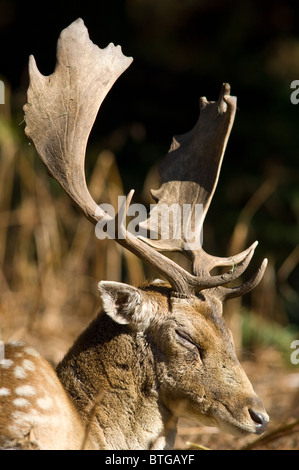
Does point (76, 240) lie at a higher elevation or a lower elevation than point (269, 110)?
lower

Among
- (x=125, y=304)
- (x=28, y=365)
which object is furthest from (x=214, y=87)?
(x=28, y=365)

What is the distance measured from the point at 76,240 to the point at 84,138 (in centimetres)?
303

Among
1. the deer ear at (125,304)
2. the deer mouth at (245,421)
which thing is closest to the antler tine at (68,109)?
the deer ear at (125,304)

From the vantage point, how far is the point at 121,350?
313 cm

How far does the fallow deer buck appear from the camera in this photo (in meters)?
2.96

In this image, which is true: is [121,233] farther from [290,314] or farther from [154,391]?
[290,314]

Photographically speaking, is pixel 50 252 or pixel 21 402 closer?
pixel 21 402

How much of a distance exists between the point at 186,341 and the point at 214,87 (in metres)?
5.75

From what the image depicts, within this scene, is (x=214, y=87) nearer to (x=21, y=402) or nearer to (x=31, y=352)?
(x=31, y=352)

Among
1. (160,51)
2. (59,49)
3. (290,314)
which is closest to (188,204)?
(59,49)

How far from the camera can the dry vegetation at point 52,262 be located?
212 inches

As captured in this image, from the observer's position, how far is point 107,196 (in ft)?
21.2

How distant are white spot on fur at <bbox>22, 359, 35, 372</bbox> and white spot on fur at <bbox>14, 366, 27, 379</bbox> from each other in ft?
0.07

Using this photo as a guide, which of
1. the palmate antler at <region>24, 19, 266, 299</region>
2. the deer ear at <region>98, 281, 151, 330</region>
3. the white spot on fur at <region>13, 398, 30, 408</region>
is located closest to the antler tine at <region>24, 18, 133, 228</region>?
the palmate antler at <region>24, 19, 266, 299</region>
